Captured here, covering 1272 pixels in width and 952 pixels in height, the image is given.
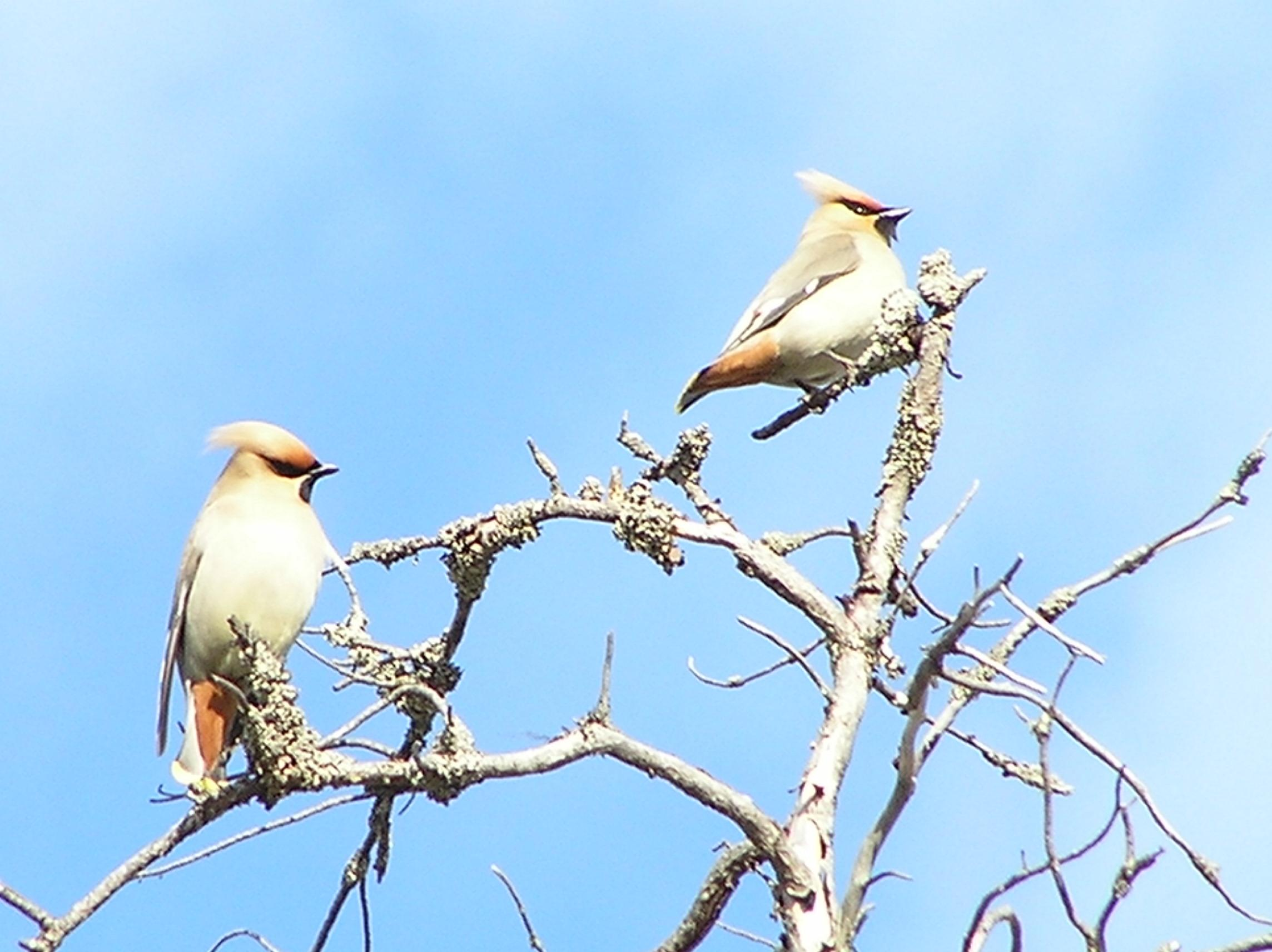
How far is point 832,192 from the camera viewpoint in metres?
7.94

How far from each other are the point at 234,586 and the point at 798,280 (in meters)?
2.89

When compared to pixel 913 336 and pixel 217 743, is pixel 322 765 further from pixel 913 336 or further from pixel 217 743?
pixel 913 336

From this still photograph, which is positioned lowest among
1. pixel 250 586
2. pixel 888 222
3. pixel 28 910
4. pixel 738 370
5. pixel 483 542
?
pixel 28 910

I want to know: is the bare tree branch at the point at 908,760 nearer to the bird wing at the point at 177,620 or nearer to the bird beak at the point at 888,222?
the bird wing at the point at 177,620

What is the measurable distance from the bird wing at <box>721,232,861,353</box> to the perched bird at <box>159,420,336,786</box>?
7.07ft

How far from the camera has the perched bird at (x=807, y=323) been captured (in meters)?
6.62

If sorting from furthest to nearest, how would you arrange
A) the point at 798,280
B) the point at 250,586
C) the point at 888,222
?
the point at 888,222 → the point at 798,280 → the point at 250,586

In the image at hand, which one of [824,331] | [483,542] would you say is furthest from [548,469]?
[824,331]

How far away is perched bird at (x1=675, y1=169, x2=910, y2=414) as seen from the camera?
6.62m

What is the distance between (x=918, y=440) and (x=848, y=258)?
3136mm

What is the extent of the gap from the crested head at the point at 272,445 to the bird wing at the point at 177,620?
0.30m

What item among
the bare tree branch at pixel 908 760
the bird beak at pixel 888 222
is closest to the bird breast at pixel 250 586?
the bare tree branch at pixel 908 760

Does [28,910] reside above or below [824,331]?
below

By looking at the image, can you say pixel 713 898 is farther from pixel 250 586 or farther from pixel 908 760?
pixel 250 586
